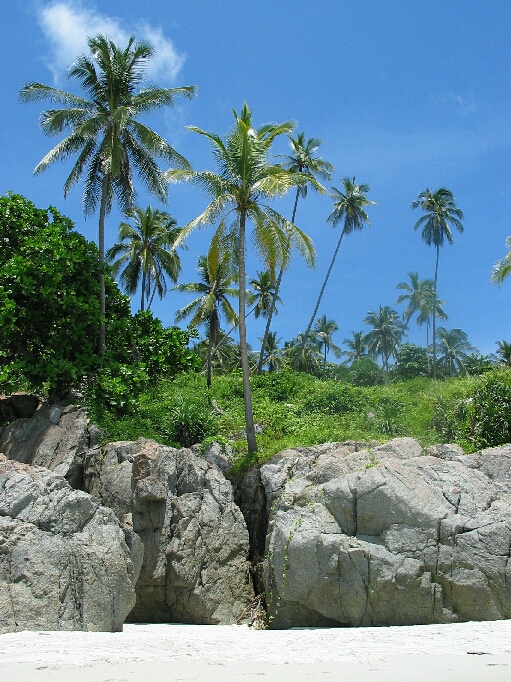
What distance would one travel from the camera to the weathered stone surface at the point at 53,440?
16.1 meters

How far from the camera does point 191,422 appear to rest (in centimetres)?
1831

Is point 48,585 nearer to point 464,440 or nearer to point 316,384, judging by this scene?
point 464,440

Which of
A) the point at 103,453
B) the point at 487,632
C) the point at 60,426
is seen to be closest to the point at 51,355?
the point at 60,426

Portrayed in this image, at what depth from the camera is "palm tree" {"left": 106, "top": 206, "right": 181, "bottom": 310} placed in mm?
34531

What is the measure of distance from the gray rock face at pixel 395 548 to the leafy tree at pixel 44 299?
360 inches

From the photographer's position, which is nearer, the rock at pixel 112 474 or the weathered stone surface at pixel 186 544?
the weathered stone surface at pixel 186 544

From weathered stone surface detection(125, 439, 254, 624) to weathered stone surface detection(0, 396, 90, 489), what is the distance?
2632 mm

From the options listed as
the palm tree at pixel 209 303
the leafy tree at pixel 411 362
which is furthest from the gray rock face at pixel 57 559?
the leafy tree at pixel 411 362

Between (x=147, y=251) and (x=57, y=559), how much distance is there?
26285mm

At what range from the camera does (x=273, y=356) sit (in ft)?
173

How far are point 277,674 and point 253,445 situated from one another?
10817 millimetres

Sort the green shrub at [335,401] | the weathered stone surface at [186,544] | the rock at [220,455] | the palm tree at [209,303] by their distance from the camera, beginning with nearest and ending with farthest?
the weathered stone surface at [186,544], the rock at [220,455], the green shrub at [335,401], the palm tree at [209,303]

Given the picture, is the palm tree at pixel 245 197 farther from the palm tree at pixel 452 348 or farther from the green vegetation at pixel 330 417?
the palm tree at pixel 452 348

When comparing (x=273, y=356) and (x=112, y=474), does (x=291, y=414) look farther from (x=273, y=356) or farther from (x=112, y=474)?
(x=273, y=356)
